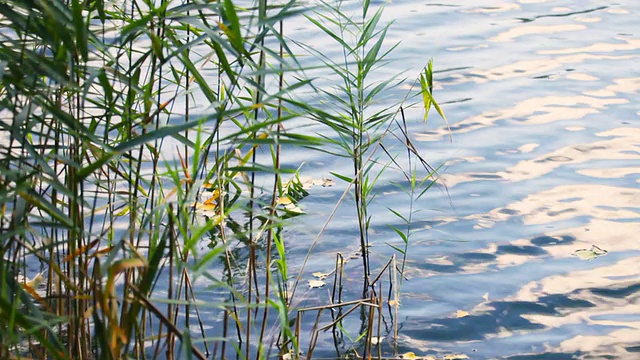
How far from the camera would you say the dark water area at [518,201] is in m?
3.86

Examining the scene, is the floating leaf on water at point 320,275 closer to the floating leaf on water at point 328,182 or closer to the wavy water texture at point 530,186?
the wavy water texture at point 530,186

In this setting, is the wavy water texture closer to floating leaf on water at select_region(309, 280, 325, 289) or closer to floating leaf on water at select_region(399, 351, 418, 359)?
floating leaf on water at select_region(399, 351, 418, 359)

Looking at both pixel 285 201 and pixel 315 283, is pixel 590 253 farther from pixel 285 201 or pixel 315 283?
pixel 285 201

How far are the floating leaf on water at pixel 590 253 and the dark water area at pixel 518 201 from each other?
2cm

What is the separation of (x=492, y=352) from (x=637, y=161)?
7.05 ft

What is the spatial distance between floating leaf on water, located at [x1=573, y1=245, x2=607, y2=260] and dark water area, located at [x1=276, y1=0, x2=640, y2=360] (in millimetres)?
21

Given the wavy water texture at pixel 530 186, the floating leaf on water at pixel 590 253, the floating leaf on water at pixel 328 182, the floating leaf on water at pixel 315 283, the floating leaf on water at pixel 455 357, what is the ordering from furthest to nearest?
the floating leaf on water at pixel 328 182
the floating leaf on water at pixel 590 253
the floating leaf on water at pixel 315 283
the wavy water texture at pixel 530 186
the floating leaf on water at pixel 455 357

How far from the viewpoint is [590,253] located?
4410 mm

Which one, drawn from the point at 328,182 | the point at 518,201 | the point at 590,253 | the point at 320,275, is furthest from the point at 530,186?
the point at 320,275

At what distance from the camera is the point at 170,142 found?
17.5ft

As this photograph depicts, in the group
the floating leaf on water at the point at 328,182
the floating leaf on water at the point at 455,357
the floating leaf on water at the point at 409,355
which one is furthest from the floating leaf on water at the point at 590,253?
the floating leaf on water at the point at 328,182

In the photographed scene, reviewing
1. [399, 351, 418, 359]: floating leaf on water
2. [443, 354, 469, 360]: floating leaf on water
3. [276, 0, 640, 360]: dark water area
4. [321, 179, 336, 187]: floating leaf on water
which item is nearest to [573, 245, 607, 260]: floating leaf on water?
[276, 0, 640, 360]: dark water area

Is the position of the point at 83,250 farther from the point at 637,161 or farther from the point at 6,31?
the point at 6,31

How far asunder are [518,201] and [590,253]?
608 mm
